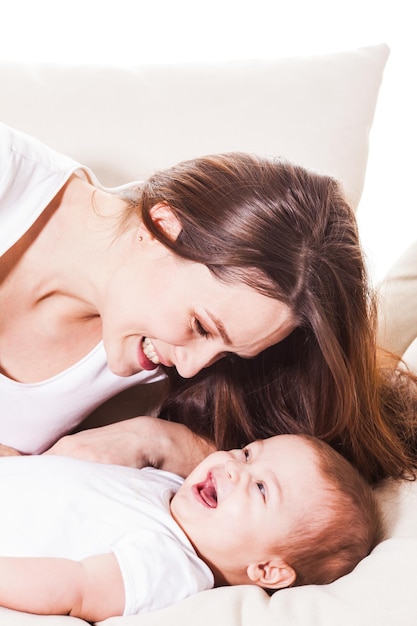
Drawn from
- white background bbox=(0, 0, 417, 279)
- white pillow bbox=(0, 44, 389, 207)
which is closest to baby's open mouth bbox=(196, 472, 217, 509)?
white pillow bbox=(0, 44, 389, 207)

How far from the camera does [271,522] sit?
138 cm

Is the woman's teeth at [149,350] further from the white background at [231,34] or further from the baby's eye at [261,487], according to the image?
the white background at [231,34]

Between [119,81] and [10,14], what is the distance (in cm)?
92

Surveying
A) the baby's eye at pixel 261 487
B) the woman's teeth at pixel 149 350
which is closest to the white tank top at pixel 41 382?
the woman's teeth at pixel 149 350

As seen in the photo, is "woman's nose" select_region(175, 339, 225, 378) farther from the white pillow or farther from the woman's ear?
Answer: the white pillow

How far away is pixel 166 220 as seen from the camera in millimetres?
1389

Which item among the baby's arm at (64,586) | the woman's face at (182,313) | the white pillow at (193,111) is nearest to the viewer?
the baby's arm at (64,586)

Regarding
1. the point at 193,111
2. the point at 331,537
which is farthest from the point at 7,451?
the point at 193,111

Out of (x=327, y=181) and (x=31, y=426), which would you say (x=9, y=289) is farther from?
(x=327, y=181)

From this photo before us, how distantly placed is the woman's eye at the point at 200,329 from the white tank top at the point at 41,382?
1.01 ft

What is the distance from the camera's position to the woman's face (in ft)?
4.35

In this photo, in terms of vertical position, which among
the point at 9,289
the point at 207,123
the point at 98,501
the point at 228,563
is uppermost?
the point at 207,123

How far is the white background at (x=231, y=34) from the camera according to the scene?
256 centimetres

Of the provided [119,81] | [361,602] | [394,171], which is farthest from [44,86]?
[394,171]
